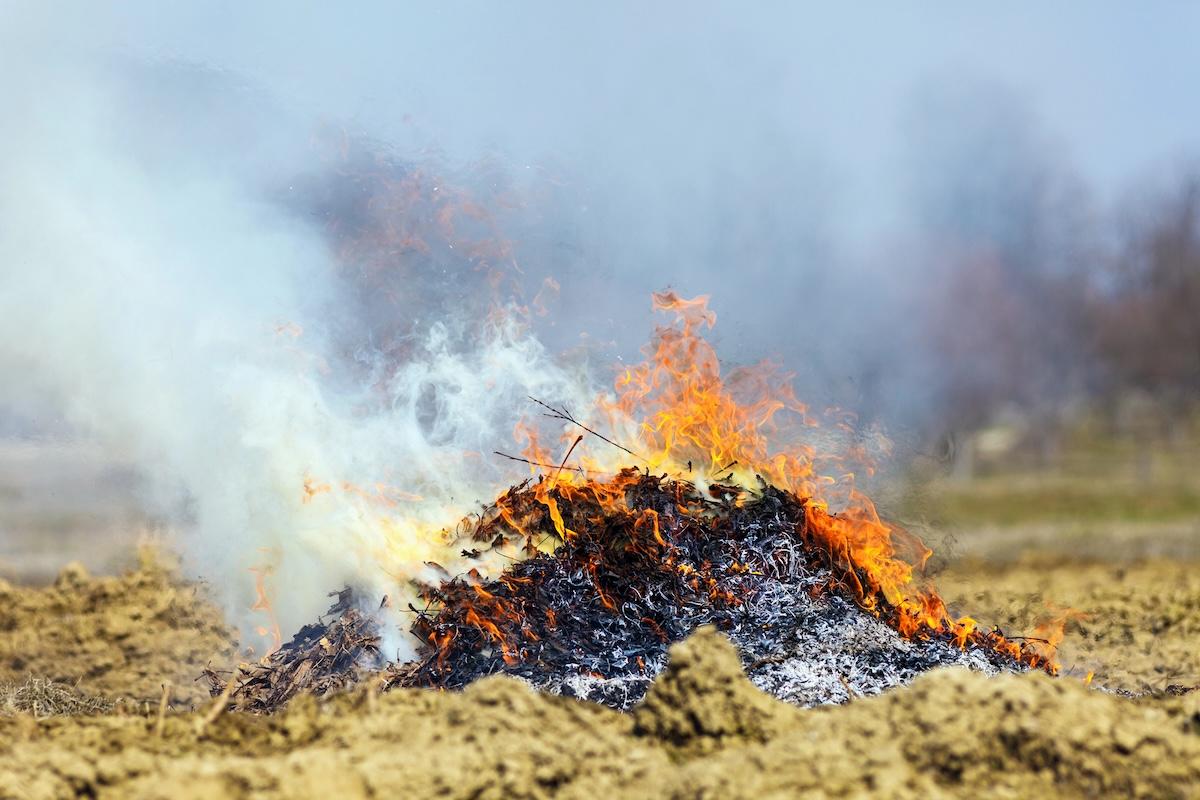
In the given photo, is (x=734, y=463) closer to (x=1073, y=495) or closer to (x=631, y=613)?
(x=631, y=613)

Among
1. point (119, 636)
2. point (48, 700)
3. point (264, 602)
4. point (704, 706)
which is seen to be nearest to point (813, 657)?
point (704, 706)

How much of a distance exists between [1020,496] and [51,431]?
41.9 feet

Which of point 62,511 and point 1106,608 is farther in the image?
point 62,511

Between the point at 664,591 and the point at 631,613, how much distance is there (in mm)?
307

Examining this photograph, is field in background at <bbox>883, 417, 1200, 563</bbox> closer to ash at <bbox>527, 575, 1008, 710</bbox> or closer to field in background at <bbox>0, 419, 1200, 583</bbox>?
field in background at <bbox>0, 419, 1200, 583</bbox>

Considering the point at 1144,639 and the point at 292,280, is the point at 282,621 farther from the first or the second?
the point at 1144,639

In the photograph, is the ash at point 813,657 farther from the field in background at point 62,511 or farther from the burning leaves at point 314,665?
the field in background at point 62,511

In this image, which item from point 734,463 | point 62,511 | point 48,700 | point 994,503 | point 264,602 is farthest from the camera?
point 994,503

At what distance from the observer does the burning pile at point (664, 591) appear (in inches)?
260

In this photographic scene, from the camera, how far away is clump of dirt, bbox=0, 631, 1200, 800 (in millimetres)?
3678

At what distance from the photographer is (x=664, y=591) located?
705 cm

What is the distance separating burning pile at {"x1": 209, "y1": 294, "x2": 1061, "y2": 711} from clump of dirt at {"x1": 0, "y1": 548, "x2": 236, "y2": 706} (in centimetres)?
227

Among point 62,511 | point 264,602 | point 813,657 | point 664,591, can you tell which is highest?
point 62,511

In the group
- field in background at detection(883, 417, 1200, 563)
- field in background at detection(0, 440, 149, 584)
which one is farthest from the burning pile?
field in background at detection(0, 440, 149, 584)
